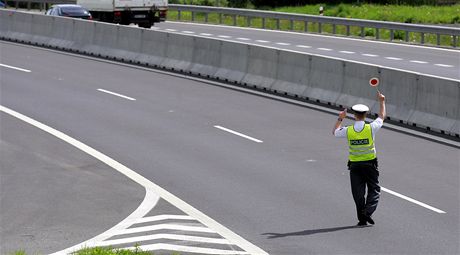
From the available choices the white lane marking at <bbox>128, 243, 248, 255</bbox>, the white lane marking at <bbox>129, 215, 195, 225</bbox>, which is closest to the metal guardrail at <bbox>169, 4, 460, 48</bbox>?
the white lane marking at <bbox>129, 215, 195, 225</bbox>

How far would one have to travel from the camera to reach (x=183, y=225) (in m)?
13.0

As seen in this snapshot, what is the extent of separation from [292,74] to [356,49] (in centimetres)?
1480

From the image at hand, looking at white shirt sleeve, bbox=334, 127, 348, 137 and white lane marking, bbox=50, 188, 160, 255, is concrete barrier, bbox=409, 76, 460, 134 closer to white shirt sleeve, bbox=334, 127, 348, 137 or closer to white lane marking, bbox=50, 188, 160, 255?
white shirt sleeve, bbox=334, 127, 348, 137

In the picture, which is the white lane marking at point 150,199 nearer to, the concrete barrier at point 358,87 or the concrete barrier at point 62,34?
the concrete barrier at point 358,87

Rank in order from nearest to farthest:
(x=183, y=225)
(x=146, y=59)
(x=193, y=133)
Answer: (x=183, y=225) → (x=193, y=133) → (x=146, y=59)

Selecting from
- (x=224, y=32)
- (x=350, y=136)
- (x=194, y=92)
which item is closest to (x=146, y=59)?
(x=194, y=92)

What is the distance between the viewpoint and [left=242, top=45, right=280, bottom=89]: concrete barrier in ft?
90.6

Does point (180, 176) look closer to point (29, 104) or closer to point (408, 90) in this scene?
point (408, 90)

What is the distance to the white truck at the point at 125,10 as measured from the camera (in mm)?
50719

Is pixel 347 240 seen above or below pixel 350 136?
below

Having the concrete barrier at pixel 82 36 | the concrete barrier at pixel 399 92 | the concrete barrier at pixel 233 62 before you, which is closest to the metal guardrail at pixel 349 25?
the concrete barrier at pixel 82 36

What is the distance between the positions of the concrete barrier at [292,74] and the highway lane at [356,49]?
238 inches

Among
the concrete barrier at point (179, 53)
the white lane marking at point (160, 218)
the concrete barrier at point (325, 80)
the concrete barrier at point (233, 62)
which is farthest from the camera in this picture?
the concrete barrier at point (179, 53)

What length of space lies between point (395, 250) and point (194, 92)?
624 inches
